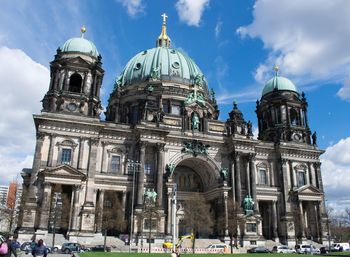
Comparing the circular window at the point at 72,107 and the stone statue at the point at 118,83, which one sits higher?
the stone statue at the point at 118,83

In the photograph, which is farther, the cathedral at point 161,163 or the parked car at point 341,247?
the parked car at point 341,247

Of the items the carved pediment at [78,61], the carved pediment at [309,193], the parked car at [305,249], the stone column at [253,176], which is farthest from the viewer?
the carved pediment at [309,193]

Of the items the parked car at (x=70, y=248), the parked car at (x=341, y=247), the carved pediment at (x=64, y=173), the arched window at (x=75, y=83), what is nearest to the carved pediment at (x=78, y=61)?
the arched window at (x=75, y=83)

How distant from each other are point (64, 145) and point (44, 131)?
3.16m

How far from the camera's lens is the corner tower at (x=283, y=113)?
210ft

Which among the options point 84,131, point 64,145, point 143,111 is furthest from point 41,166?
point 143,111

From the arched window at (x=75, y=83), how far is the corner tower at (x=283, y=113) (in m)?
33.4

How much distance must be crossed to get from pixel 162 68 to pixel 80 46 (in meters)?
18.4

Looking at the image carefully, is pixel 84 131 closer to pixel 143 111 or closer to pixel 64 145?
pixel 64 145

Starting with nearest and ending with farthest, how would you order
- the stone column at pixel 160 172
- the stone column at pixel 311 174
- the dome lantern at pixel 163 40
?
the stone column at pixel 160 172
the stone column at pixel 311 174
the dome lantern at pixel 163 40

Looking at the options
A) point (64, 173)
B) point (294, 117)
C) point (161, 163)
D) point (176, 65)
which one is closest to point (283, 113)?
point (294, 117)

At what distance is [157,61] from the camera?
7081 centimetres

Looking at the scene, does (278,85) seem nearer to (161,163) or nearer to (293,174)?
(293,174)

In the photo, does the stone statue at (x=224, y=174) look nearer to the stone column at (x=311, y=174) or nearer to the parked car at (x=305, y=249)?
the parked car at (x=305, y=249)
